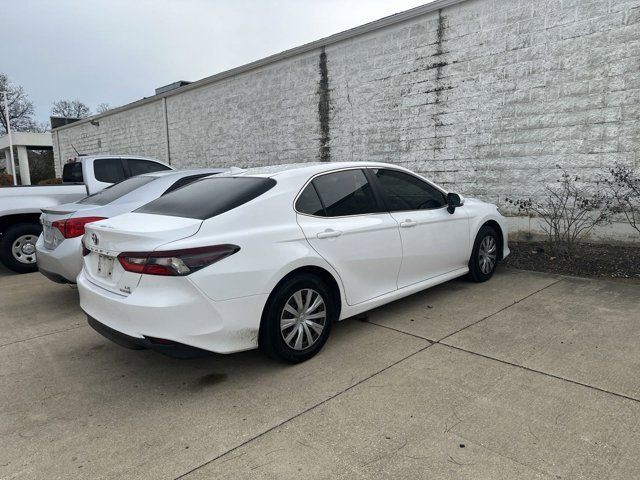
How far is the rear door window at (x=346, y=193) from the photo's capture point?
3982 mm

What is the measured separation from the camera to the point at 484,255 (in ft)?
18.6

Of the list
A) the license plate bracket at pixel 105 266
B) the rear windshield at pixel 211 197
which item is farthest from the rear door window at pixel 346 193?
the license plate bracket at pixel 105 266

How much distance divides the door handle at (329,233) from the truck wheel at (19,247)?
540 cm

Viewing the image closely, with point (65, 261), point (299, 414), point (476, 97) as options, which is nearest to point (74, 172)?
point (65, 261)

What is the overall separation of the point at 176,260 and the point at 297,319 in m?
1.03

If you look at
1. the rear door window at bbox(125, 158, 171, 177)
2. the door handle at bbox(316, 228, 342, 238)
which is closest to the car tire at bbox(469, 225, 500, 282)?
the door handle at bbox(316, 228, 342, 238)

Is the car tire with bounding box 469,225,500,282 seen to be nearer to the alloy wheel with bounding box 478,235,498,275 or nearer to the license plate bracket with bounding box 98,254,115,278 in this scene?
the alloy wheel with bounding box 478,235,498,275

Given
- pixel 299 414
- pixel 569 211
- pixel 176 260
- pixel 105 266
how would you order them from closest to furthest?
pixel 299 414, pixel 176 260, pixel 105 266, pixel 569 211

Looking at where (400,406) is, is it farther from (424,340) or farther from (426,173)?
(426,173)

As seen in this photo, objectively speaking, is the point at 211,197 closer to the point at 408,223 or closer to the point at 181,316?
the point at 181,316

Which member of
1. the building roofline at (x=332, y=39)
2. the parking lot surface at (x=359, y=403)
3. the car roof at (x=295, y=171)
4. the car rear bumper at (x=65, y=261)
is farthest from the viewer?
the building roofline at (x=332, y=39)

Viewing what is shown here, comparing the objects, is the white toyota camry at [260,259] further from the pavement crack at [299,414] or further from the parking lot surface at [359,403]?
the pavement crack at [299,414]

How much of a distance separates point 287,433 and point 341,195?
2.09 meters

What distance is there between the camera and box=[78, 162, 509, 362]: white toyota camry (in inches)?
120
